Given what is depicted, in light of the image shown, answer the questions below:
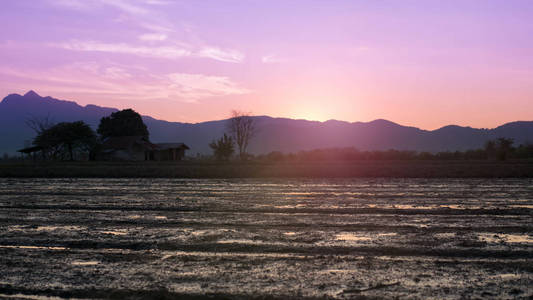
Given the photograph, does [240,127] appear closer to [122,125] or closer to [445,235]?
[122,125]

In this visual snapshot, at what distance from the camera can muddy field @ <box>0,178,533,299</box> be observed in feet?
14.3

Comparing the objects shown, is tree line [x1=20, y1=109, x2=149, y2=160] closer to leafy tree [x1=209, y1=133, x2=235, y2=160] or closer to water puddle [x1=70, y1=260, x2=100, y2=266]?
leafy tree [x1=209, y1=133, x2=235, y2=160]

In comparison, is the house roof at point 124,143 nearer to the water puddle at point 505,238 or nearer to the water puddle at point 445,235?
the water puddle at point 445,235

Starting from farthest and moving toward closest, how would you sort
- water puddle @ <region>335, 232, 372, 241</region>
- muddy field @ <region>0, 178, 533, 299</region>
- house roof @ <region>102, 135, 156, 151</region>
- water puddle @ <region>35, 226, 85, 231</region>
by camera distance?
house roof @ <region>102, 135, 156, 151</region> → water puddle @ <region>35, 226, 85, 231</region> → water puddle @ <region>335, 232, 372, 241</region> → muddy field @ <region>0, 178, 533, 299</region>

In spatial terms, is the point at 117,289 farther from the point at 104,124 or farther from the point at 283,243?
the point at 104,124

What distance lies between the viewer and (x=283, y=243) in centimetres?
635

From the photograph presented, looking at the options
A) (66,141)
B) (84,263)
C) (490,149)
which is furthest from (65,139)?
(490,149)

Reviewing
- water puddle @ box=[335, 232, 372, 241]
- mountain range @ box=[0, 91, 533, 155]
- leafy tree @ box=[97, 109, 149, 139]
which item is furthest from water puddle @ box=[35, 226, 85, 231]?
mountain range @ box=[0, 91, 533, 155]

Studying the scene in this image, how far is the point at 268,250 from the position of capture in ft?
19.5

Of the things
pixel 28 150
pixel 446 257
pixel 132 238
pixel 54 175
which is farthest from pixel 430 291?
pixel 28 150

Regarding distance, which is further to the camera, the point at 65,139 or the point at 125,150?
the point at 125,150

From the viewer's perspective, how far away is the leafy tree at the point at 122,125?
66.9 m

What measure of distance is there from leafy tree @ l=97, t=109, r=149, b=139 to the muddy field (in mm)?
59042

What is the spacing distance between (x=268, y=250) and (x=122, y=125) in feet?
218
